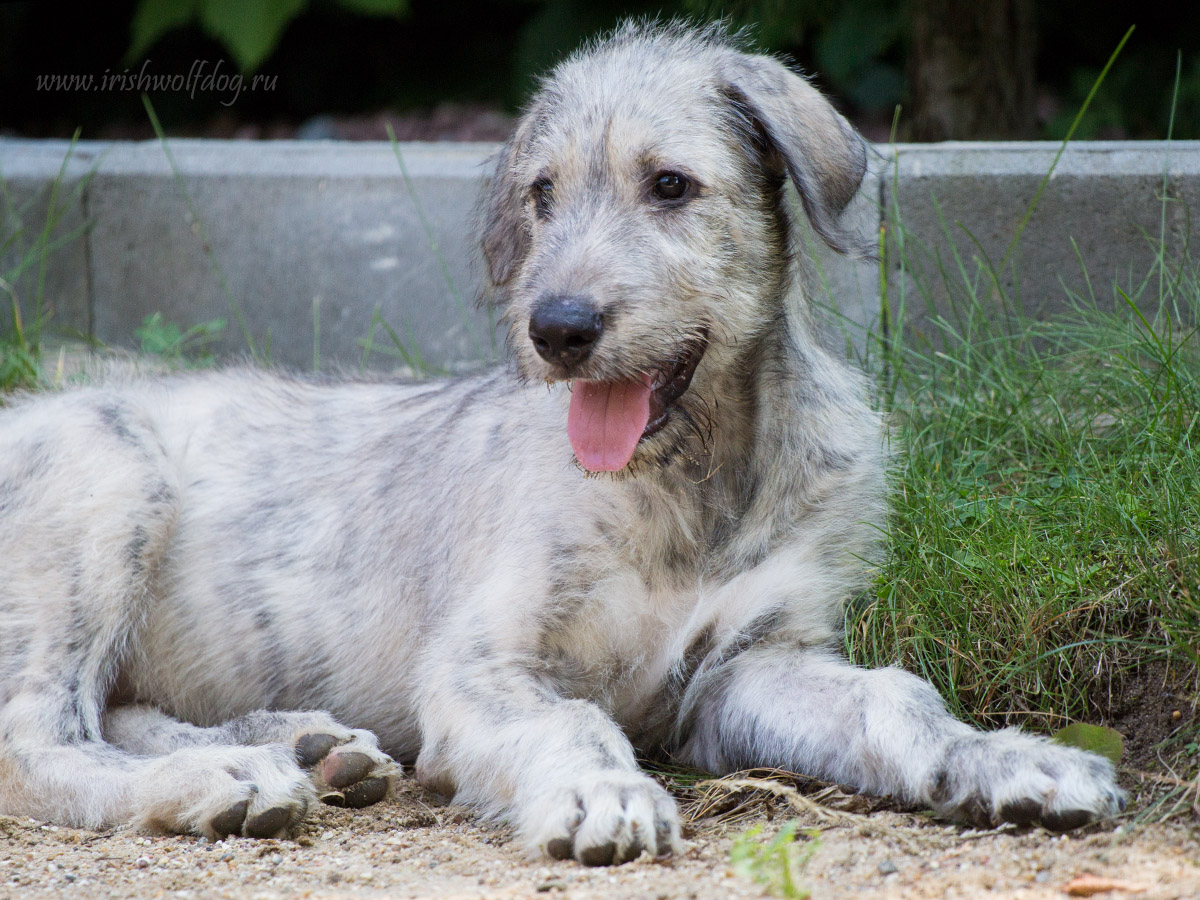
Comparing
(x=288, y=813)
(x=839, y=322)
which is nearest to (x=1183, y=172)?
(x=839, y=322)

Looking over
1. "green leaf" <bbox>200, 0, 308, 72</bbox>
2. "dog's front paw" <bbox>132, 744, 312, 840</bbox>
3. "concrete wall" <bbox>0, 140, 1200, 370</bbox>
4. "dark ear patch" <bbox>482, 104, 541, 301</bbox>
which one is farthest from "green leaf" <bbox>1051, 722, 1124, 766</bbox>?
"green leaf" <bbox>200, 0, 308, 72</bbox>

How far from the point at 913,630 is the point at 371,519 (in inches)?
65.2

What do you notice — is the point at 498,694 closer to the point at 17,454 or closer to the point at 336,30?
the point at 17,454

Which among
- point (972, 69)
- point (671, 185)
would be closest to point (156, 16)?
point (972, 69)

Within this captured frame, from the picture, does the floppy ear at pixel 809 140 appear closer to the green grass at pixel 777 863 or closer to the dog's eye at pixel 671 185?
the dog's eye at pixel 671 185

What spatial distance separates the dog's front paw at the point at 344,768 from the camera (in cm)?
325

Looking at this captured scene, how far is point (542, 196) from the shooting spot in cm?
348

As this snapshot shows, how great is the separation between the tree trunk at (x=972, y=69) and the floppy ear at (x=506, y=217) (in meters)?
Answer: 3.23

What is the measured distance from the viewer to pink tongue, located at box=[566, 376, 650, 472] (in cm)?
313

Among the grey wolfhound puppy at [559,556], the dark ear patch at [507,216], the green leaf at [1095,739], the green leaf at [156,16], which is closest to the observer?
the green leaf at [1095,739]

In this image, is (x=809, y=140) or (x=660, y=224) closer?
(x=660, y=224)

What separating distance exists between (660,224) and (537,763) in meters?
1.36

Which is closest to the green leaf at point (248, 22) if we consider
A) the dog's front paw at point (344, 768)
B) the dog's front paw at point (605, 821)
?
the dog's front paw at point (344, 768)

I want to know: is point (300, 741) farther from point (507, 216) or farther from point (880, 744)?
point (507, 216)
